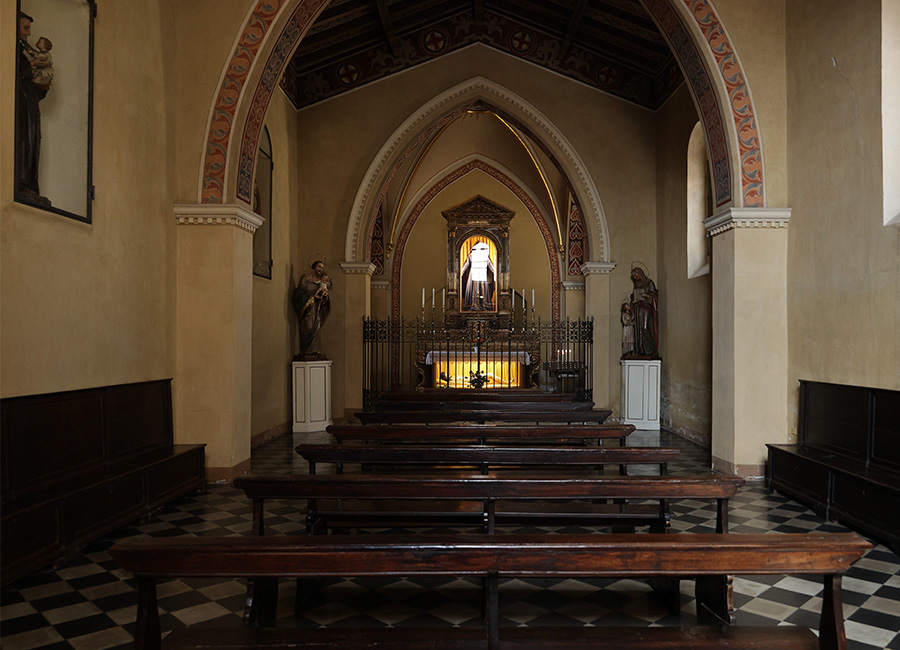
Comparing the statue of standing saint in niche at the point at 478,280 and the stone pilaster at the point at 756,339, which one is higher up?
the statue of standing saint in niche at the point at 478,280

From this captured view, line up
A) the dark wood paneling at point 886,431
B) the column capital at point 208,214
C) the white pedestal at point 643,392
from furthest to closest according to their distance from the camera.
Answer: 1. the white pedestal at point 643,392
2. the column capital at point 208,214
3. the dark wood paneling at point 886,431

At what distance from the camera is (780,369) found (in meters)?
7.02

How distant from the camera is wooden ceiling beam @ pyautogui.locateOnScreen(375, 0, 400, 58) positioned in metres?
9.82

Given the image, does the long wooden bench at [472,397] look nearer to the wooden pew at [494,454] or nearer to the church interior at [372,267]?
the church interior at [372,267]

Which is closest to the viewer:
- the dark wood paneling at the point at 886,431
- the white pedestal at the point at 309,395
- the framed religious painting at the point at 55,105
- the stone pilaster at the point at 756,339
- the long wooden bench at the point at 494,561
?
the long wooden bench at the point at 494,561

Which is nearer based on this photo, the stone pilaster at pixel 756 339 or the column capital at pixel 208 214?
the column capital at pixel 208 214

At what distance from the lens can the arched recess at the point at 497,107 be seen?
1154 cm

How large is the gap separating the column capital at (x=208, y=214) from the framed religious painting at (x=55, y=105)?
4.83 feet

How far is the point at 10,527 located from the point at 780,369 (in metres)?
7.17

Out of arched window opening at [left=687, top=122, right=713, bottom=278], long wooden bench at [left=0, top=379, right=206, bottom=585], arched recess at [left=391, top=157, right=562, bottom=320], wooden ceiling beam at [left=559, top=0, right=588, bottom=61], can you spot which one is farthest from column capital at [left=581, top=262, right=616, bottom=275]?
long wooden bench at [left=0, top=379, right=206, bottom=585]

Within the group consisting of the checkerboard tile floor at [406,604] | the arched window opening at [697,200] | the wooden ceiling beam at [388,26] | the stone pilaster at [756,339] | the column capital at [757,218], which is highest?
the wooden ceiling beam at [388,26]

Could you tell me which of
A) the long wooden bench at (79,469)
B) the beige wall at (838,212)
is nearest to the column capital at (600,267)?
the beige wall at (838,212)

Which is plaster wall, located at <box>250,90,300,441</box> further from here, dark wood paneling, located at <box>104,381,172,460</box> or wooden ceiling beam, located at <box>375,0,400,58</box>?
dark wood paneling, located at <box>104,381,172,460</box>

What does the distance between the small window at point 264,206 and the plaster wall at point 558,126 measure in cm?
172
